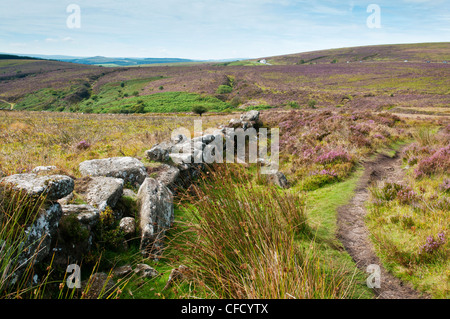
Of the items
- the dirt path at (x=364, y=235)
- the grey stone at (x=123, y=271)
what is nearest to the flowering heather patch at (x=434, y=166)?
the dirt path at (x=364, y=235)

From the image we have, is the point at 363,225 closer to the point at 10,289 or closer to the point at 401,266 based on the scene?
the point at 401,266

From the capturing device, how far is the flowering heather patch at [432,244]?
12.5ft

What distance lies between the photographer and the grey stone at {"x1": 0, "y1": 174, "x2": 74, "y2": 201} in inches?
129

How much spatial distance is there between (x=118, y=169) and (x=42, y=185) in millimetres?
2719

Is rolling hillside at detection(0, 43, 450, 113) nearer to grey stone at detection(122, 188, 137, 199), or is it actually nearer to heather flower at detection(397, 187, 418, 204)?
heather flower at detection(397, 187, 418, 204)

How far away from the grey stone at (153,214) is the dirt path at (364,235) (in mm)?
3506

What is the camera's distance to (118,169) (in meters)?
6.11

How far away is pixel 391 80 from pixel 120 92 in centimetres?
9238

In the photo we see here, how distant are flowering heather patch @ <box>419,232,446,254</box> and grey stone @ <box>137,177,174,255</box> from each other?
436cm

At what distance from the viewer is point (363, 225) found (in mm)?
5277

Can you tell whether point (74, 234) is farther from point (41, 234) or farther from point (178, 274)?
point (178, 274)

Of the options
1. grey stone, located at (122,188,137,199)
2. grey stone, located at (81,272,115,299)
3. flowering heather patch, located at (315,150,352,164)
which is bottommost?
grey stone, located at (81,272,115,299)

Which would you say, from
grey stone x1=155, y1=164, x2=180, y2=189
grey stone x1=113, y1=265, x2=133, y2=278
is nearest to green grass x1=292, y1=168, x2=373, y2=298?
grey stone x1=113, y1=265, x2=133, y2=278

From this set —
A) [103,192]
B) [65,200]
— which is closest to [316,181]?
[103,192]
